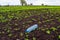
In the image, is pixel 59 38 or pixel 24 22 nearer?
pixel 59 38

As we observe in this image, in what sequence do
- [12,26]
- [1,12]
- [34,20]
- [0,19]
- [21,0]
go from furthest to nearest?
[21,0] → [1,12] → [0,19] → [34,20] → [12,26]

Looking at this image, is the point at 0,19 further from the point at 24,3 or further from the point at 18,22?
the point at 24,3

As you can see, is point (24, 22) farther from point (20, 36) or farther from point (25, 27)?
point (20, 36)

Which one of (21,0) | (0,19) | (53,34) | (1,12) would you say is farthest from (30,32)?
(21,0)

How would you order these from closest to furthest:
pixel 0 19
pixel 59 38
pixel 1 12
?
pixel 59 38 < pixel 0 19 < pixel 1 12

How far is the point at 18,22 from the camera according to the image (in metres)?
6.00

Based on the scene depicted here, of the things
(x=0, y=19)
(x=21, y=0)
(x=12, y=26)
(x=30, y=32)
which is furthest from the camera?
(x=21, y=0)

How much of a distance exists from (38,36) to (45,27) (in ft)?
1.92

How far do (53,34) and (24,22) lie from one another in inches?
52.1

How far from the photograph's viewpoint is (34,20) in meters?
6.11

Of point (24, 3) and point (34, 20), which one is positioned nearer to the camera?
point (34, 20)

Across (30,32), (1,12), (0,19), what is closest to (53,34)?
(30,32)

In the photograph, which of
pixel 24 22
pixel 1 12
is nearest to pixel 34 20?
pixel 24 22

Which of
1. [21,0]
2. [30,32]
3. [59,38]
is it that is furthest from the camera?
[21,0]
